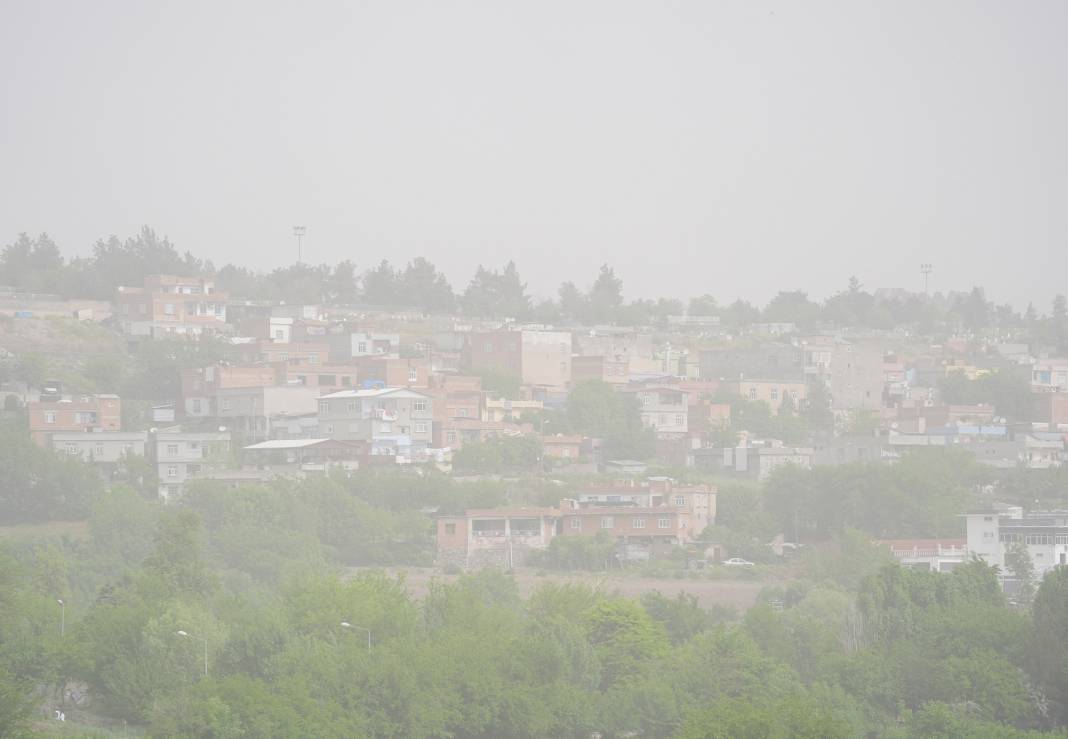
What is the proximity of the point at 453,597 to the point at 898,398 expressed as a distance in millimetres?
27538

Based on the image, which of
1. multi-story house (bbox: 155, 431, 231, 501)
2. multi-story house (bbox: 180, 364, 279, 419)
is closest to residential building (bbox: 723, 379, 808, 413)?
multi-story house (bbox: 180, 364, 279, 419)

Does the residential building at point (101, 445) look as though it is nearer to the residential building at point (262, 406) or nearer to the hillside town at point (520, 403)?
the hillside town at point (520, 403)

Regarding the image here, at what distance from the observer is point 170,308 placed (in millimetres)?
50031

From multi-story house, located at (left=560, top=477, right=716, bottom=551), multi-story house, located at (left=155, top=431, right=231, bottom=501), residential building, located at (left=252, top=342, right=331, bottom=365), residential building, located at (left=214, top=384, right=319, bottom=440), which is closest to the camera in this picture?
multi-story house, located at (left=560, top=477, right=716, bottom=551)

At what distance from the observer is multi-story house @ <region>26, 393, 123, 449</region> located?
3966cm

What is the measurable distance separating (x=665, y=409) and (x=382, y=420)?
24.3ft

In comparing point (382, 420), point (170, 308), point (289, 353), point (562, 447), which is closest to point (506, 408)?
point (562, 447)

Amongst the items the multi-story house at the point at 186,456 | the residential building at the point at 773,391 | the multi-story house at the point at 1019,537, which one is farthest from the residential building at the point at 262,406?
the multi-story house at the point at 1019,537

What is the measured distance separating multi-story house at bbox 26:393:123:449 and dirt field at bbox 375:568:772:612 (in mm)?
8754

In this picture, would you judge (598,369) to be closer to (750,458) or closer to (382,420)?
(750,458)

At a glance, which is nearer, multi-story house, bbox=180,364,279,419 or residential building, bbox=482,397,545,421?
multi-story house, bbox=180,364,279,419

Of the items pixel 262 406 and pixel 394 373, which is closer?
pixel 262 406

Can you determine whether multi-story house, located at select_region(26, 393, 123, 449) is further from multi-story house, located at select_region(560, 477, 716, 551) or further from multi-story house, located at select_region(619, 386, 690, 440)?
multi-story house, located at select_region(619, 386, 690, 440)

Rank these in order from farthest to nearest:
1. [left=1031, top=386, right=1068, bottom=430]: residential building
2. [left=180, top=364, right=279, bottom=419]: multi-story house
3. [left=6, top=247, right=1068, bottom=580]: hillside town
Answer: [left=1031, top=386, right=1068, bottom=430]: residential building, [left=180, top=364, right=279, bottom=419]: multi-story house, [left=6, top=247, right=1068, bottom=580]: hillside town
